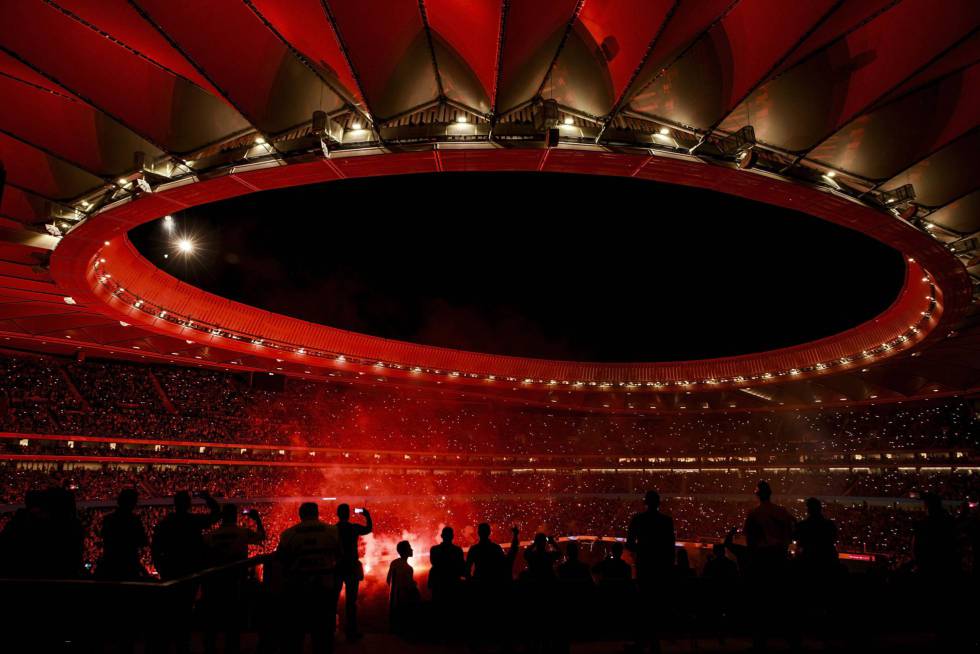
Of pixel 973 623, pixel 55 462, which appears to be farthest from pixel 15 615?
pixel 55 462

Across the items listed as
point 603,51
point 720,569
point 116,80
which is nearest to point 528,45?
point 603,51

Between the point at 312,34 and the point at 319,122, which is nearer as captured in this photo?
the point at 312,34

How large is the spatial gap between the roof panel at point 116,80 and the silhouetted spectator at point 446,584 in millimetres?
6957

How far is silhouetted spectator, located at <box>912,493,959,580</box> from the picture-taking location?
261 inches

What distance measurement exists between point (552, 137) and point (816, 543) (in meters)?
6.26

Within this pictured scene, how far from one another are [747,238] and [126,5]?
50.1ft

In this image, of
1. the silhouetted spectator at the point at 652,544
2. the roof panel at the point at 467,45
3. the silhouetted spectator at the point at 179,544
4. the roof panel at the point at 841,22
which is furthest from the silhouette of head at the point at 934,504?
the silhouetted spectator at the point at 179,544

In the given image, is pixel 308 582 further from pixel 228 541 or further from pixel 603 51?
pixel 603 51

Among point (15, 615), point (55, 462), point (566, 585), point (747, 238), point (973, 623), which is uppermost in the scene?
point (747, 238)

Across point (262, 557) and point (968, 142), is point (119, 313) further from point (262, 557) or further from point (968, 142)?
point (968, 142)

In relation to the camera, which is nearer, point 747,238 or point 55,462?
point 747,238

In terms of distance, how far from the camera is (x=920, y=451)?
88.3 feet

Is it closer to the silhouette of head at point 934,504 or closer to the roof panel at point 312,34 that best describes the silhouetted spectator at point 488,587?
the silhouette of head at point 934,504

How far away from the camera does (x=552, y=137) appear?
7.31 meters
